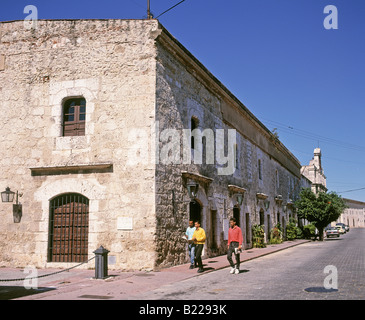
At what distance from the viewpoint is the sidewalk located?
7.43m

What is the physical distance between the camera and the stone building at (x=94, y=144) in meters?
11.4

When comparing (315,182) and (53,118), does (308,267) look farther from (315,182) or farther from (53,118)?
(315,182)

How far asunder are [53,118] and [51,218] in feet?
10.6

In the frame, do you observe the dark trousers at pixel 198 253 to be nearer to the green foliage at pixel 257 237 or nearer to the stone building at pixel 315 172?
the green foliage at pixel 257 237

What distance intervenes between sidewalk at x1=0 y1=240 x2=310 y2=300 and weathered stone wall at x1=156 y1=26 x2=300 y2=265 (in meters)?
1.24

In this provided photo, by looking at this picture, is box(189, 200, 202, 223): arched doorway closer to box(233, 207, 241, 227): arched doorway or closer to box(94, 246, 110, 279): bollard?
box(94, 246, 110, 279): bollard

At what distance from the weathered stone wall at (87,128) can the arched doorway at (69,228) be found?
0.72ft

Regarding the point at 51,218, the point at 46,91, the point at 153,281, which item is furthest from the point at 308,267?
the point at 46,91

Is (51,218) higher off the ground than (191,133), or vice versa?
(191,133)

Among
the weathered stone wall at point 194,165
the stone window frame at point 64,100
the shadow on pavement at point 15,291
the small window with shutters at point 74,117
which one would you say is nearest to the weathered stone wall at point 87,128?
the stone window frame at point 64,100

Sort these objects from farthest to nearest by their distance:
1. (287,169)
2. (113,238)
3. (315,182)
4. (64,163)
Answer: (315,182) → (287,169) → (64,163) → (113,238)

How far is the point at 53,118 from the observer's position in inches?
487

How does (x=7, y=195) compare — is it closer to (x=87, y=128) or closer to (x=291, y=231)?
(x=87, y=128)
